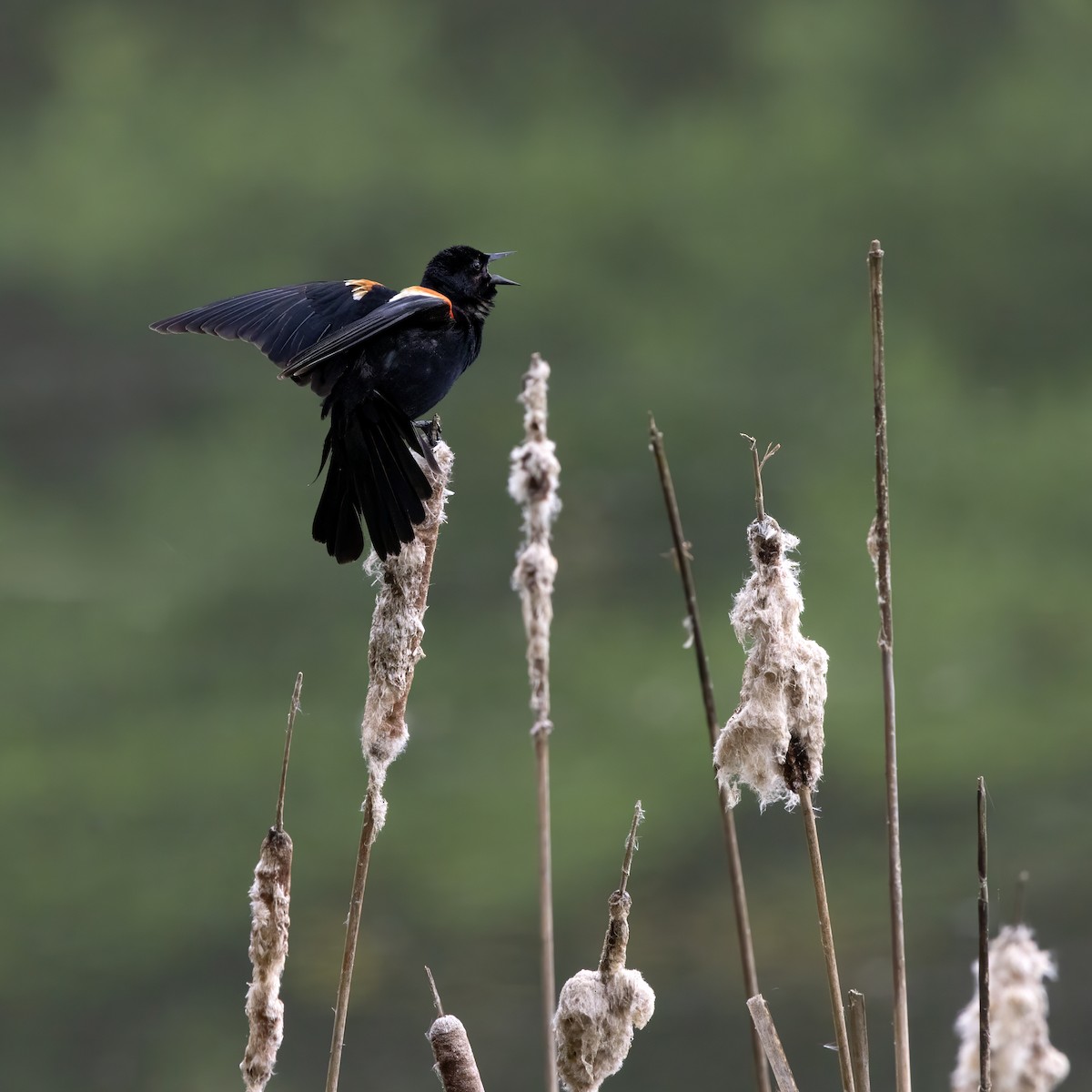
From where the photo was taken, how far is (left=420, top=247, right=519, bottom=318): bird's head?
2229 mm

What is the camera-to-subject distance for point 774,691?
1.14 meters

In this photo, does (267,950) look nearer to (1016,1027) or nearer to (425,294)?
(1016,1027)

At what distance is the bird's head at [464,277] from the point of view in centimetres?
223

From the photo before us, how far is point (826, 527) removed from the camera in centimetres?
721

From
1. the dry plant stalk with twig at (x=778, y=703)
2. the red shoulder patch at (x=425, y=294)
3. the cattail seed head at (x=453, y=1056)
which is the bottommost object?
the cattail seed head at (x=453, y=1056)

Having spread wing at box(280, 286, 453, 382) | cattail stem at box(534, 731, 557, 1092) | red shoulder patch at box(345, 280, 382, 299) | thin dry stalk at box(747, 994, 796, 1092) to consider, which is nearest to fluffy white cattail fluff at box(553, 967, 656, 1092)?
thin dry stalk at box(747, 994, 796, 1092)

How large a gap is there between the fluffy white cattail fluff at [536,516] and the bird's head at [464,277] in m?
0.64

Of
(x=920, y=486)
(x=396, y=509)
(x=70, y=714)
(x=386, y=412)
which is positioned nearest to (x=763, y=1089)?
(x=396, y=509)

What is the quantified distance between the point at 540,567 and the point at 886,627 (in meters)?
0.52

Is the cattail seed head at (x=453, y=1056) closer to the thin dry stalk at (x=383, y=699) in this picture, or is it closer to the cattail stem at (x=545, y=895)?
the thin dry stalk at (x=383, y=699)

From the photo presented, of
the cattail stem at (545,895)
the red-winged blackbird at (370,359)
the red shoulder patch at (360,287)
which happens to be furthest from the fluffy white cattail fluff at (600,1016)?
the red shoulder patch at (360,287)

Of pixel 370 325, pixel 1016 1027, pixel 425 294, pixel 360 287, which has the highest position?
→ pixel 360 287

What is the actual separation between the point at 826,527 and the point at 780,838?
1.80m

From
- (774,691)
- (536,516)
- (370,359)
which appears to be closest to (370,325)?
(370,359)
